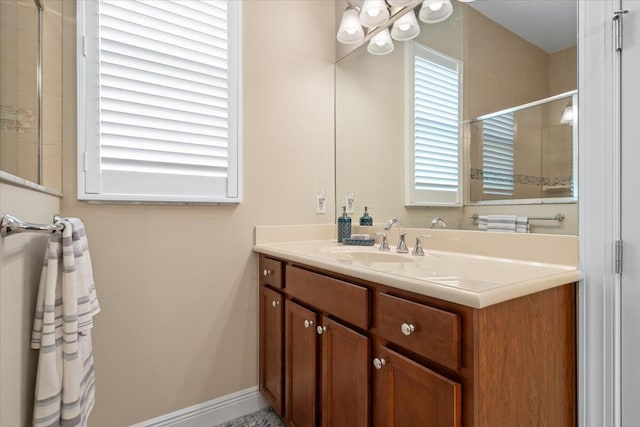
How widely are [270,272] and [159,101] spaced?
38.2 inches

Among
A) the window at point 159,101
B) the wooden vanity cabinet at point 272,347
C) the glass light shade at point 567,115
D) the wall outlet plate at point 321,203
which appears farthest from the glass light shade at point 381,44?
the wooden vanity cabinet at point 272,347

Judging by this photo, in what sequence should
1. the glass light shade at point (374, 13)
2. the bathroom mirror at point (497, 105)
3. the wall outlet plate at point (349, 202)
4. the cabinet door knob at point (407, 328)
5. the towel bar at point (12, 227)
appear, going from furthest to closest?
the wall outlet plate at point (349, 202) → the glass light shade at point (374, 13) → the bathroom mirror at point (497, 105) → the cabinet door knob at point (407, 328) → the towel bar at point (12, 227)

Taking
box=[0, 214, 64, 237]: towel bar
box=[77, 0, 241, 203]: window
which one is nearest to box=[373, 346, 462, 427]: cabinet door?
box=[0, 214, 64, 237]: towel bar

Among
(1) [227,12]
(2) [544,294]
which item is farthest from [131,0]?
(2) [544,294]

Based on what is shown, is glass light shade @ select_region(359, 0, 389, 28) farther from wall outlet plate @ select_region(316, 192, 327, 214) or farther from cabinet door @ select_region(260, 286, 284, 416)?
cabinet door @ select_region(260, 286, 284, 416)

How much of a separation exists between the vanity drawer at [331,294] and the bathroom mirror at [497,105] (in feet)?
2.06

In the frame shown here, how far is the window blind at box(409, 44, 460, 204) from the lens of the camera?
1438mm

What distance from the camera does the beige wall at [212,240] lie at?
4.70ft

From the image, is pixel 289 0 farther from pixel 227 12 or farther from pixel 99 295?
pixel 99 295

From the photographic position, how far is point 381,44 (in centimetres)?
182

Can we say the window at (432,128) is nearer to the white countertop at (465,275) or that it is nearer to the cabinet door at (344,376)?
the white countertop at (465,275)

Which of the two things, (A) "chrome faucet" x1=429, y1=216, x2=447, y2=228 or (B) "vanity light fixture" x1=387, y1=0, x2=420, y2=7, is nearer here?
(A) "chrome faucet" x1=429, y1=216, x2=447, y2=228

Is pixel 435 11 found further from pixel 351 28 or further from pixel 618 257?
pixel 618 257

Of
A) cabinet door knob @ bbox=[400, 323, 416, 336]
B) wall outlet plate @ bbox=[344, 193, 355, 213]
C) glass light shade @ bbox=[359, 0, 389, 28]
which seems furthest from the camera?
wall outlet plate @ bbox=[344, 193, 355, 213]
